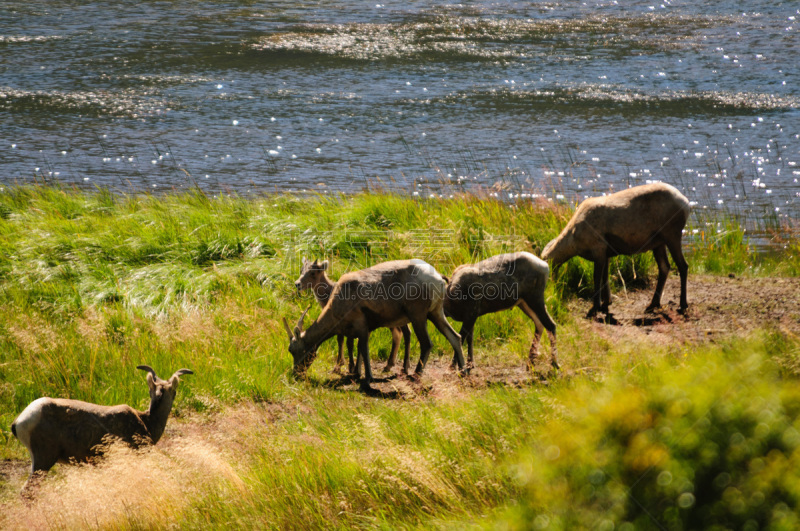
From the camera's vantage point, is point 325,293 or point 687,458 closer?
point 687,458

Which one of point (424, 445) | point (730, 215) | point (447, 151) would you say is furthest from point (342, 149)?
point (424, 445)

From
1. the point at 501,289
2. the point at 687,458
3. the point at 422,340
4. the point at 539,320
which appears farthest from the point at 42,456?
the point at 687,458

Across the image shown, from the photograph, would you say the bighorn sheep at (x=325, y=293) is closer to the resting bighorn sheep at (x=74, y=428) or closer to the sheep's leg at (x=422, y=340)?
the sheep's leg at (x=422, y=340)

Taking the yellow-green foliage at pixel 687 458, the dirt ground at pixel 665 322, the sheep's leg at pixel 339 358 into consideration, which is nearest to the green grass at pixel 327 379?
the yellow-green foliage at pixel 687 458

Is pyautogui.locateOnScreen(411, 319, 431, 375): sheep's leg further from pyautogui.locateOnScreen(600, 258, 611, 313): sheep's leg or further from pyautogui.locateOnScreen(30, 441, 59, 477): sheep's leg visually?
pyautogui.locateOnScreen(30, 441, 59, 477): sheep's leg

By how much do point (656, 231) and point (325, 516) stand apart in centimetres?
506

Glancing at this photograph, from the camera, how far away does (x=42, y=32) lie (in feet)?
105

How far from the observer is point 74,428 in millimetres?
5691

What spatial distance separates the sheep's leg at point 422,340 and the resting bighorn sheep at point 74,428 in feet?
7.54

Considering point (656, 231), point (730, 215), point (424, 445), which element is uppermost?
point (656, 231)

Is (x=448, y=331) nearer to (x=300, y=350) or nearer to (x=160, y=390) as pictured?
(x=300, y=350)

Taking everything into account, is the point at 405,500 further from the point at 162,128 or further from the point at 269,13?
the point at 269,13

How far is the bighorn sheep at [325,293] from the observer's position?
773 cm

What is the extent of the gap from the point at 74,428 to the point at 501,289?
375 cm
